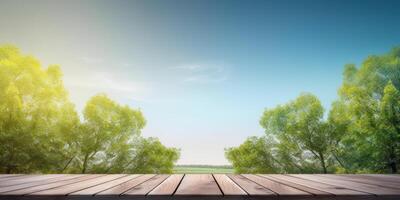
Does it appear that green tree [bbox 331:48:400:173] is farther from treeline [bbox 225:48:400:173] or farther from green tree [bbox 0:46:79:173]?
green tree [bbox 0:46:79:173]

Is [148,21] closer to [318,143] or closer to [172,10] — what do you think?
[172,10]

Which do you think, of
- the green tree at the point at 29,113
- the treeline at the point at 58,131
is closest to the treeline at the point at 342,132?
the treeline at the point at 58,131

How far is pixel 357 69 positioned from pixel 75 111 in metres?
26.4

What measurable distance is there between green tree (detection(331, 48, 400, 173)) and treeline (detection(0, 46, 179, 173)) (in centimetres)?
1814

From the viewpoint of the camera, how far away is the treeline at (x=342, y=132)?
2131 cm

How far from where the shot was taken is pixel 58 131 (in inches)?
934

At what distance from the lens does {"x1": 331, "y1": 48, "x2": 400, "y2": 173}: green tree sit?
68.5ft

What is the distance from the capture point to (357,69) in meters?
25.3

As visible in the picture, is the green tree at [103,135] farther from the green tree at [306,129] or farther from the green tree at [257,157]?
the green tree at [306,129]

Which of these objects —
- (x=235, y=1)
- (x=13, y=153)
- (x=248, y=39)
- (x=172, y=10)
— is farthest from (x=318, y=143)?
(x=13, y=153)

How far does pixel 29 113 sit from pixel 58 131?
2919 millimetres

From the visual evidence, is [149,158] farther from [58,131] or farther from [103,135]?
[58,131]

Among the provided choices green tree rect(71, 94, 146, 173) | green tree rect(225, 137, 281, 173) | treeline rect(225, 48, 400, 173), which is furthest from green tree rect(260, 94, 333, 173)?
green tree rect(71, 94, 146, 173)

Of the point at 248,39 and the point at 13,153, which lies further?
the point at 248,39
